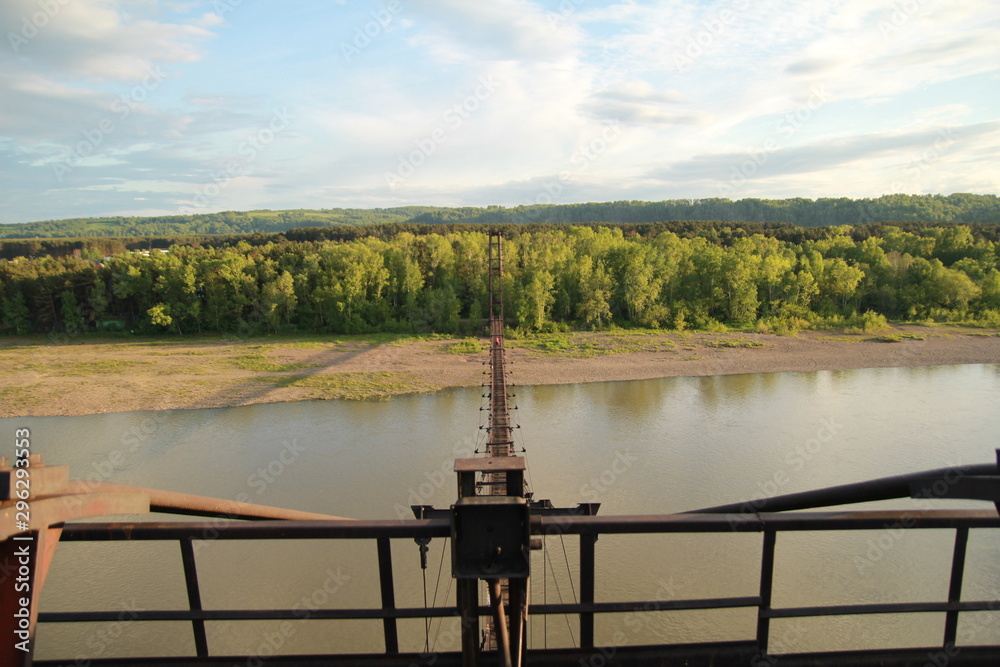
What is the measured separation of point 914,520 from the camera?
1779mm

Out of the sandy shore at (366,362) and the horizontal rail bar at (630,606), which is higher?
the horizontal rail bar at (630,606)

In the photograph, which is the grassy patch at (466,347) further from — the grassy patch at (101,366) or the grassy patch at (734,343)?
the grassy patch at (101,366)

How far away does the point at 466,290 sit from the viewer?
31.5 metres

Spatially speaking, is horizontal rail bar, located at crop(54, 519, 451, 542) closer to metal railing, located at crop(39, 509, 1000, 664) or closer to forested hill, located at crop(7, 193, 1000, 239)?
metal railing, located at crop(39, 509, 1000, 664)

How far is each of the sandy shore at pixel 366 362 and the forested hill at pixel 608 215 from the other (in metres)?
34.3

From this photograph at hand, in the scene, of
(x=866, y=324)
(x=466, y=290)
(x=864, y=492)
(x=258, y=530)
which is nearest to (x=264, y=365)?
(x=466, y=290)

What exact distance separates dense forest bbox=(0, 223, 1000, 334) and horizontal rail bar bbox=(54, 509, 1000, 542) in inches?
1044

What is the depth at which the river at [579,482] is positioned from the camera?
6758 millimetres

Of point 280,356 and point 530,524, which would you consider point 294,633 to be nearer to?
point 530,524

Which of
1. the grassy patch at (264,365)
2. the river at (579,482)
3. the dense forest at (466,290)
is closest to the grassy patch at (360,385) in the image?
the river at (579,482)

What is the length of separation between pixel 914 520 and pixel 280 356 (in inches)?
982

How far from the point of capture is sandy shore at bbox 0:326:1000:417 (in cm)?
1917

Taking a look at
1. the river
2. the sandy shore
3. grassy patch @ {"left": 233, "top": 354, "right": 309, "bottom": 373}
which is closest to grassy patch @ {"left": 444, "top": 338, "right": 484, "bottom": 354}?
the sandy shore

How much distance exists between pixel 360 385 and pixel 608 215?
5754 centimetres
